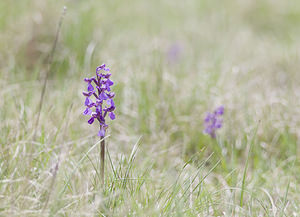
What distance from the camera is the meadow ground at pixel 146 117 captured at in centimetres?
234

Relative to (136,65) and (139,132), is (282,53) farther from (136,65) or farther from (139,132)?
(139,132)

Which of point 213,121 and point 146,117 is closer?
point 213,121

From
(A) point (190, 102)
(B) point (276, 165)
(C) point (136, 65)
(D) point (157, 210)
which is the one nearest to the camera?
(D) point (157, 210)

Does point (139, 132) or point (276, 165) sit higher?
point (139, 132)

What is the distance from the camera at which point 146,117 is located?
13.0 feet

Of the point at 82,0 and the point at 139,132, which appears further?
the point at 82,0

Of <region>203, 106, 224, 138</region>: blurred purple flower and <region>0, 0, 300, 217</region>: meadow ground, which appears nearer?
<region>0, 0, 300, 217</region>: meadow ground

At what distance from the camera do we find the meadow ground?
234cm

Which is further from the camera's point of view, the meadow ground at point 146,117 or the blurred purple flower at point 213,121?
the blurred purple flower at point 213,121

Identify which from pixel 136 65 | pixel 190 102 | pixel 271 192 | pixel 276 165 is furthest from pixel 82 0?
pixel 271 192

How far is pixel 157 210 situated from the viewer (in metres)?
2.08

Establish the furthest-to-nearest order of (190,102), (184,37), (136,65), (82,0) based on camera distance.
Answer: (184,37) < (82,0) < (136,65) < (190,102)

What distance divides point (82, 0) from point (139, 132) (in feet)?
9.25

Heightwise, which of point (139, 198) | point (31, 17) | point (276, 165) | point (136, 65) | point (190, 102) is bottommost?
point (276, 165)
